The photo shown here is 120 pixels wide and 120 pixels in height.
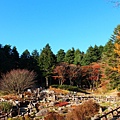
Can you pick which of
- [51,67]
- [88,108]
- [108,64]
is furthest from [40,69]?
[88,108]

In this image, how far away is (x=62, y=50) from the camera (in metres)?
71.4

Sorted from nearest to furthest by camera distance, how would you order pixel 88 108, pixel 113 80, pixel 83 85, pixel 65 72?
1. pixel 88 108
2. pixel 113 80
3. pixel 65 72
4. pixel 83 85

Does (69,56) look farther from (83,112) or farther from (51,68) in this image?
(83,112)

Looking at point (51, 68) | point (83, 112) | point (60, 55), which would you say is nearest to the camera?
point (83, 112)

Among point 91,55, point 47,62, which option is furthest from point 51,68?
point 91,55

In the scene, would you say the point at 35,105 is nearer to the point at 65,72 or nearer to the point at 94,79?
the point at 65,72

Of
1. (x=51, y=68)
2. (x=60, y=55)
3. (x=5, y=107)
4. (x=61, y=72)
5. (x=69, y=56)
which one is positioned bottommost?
(x=5, y=107)

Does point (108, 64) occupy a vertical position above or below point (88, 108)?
above

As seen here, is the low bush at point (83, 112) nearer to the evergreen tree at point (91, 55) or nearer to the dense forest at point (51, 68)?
the dense forest at point (51, 68)

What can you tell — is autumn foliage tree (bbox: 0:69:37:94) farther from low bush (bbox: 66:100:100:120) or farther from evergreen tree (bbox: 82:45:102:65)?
evergreen tree (bbox: 82:45:102:65)

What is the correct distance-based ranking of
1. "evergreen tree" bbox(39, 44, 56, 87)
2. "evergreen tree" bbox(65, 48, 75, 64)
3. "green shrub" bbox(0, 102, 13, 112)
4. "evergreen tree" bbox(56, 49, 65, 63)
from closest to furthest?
"green shrub" bbox(0, 102, 13, 112), "evergreen tree" bbox(39, 44, 56, 87), "evergreen tree" bbox(65, 48, 75, 64), "evergreen tree" bbox(56, 49, 65, 63)

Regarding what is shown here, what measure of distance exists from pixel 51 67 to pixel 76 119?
39117 mm

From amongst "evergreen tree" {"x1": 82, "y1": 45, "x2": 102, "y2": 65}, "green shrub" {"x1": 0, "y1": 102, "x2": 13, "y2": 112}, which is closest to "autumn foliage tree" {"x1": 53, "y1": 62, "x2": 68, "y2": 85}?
"evergreen tree" {"x1": 82, "y1": 45, "x2": 102, "y2": 65}

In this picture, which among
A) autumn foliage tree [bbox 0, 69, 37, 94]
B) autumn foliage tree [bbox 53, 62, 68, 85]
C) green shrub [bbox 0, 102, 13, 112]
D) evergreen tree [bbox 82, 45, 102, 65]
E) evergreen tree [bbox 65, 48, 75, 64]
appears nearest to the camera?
green shrub [bbox 0, 102, 13, 112]
